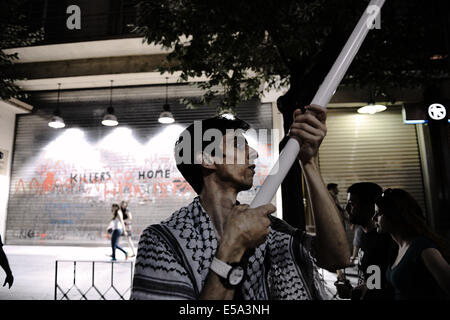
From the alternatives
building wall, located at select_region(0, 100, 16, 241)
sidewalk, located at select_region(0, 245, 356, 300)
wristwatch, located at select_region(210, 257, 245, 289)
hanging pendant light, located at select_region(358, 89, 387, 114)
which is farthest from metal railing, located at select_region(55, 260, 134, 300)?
hanging pendant light, located at select_region(358, 89, 387, 114)

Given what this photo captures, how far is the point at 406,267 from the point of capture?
2055 millimetres

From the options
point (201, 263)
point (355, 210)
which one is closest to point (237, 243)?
point (201, 263)

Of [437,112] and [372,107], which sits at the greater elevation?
[372,107]

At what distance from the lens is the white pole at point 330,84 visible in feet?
2.60

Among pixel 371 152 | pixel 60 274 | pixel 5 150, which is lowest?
pixel 60 274

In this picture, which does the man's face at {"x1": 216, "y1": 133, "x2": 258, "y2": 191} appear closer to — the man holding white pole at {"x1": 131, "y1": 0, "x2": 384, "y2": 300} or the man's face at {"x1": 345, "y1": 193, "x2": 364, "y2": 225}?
the man holding white pole at {"x1": 131, "y1": 0, "x2": 384, "y2": 300}

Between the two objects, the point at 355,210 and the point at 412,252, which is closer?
the point at 412,252

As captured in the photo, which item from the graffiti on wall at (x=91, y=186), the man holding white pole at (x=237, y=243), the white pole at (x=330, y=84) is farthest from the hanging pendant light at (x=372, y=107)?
the white pole at (x=330, y=84)

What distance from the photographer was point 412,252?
2.06 m

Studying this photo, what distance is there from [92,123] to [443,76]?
40.0 feet

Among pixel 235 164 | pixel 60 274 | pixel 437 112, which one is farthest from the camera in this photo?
pixel 60 274

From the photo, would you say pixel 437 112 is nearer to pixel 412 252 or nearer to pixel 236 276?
pixel 412 252

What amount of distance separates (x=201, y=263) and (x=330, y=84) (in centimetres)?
81
